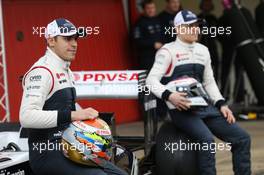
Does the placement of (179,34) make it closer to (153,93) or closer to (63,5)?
(153,93)

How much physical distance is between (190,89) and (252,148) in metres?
3.42

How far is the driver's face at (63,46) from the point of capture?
4.88m

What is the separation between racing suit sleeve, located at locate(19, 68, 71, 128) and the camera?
4605mm

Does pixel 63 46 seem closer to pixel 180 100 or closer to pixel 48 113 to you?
pixel 48 113

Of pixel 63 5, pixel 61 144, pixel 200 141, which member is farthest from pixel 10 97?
pixel 61 144

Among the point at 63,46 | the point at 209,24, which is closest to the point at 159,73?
the point at 63,46

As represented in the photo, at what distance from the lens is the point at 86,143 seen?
4629mm

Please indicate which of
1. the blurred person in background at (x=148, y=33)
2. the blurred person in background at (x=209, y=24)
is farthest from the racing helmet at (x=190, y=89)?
the blurred person in background at (x=209, y=24)

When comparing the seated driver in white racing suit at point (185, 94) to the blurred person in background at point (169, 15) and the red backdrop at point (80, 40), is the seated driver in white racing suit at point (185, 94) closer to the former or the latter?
the red backdrop at point (80, 40)

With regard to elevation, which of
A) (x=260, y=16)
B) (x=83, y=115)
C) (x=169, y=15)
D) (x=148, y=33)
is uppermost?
(x=169, y=15)

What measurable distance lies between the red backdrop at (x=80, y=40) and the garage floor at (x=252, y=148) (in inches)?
27.3

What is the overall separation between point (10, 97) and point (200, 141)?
15.9 ft

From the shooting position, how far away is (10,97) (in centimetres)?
1074

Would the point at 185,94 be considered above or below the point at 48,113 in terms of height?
below
